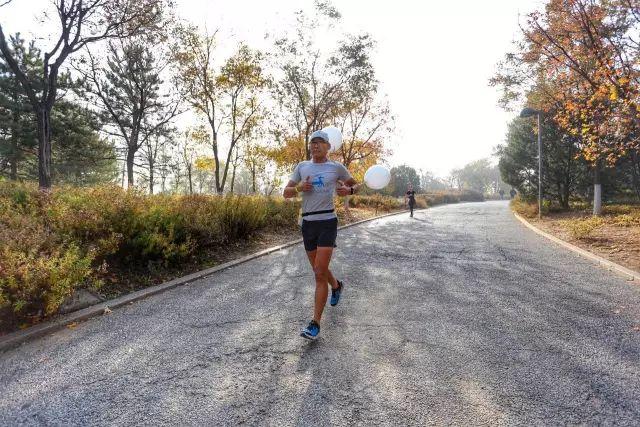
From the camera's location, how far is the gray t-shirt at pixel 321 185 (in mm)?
3789

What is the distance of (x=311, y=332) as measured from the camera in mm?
3549

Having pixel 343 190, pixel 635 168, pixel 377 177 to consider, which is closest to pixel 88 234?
pixel 343 190

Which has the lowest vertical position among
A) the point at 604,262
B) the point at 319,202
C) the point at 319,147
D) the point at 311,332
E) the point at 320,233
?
the point at 604,262

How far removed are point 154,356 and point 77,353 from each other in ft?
2.59

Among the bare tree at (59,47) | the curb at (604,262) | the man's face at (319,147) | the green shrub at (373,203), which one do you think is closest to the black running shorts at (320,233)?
the man's face at (319,147)

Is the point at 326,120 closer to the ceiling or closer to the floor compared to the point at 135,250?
closer to the ceiling

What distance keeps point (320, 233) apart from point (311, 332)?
0.98m

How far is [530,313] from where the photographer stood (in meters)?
A: 4.33

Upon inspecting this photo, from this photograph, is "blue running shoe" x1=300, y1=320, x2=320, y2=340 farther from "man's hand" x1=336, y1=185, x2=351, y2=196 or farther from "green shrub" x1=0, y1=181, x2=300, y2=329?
"green shrub" x1=0, y1=181, x2=300, y2=329

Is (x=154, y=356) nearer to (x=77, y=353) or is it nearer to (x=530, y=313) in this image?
(x=77, y=353)

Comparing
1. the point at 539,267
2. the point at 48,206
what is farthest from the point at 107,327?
the point at 539,267

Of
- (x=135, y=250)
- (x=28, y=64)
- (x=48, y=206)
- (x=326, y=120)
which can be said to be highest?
(x=28, y=64)

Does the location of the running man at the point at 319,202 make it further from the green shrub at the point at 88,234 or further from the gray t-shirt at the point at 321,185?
the green shrub at the point at 88,234

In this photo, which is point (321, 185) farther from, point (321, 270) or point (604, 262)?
point (604, 262)
